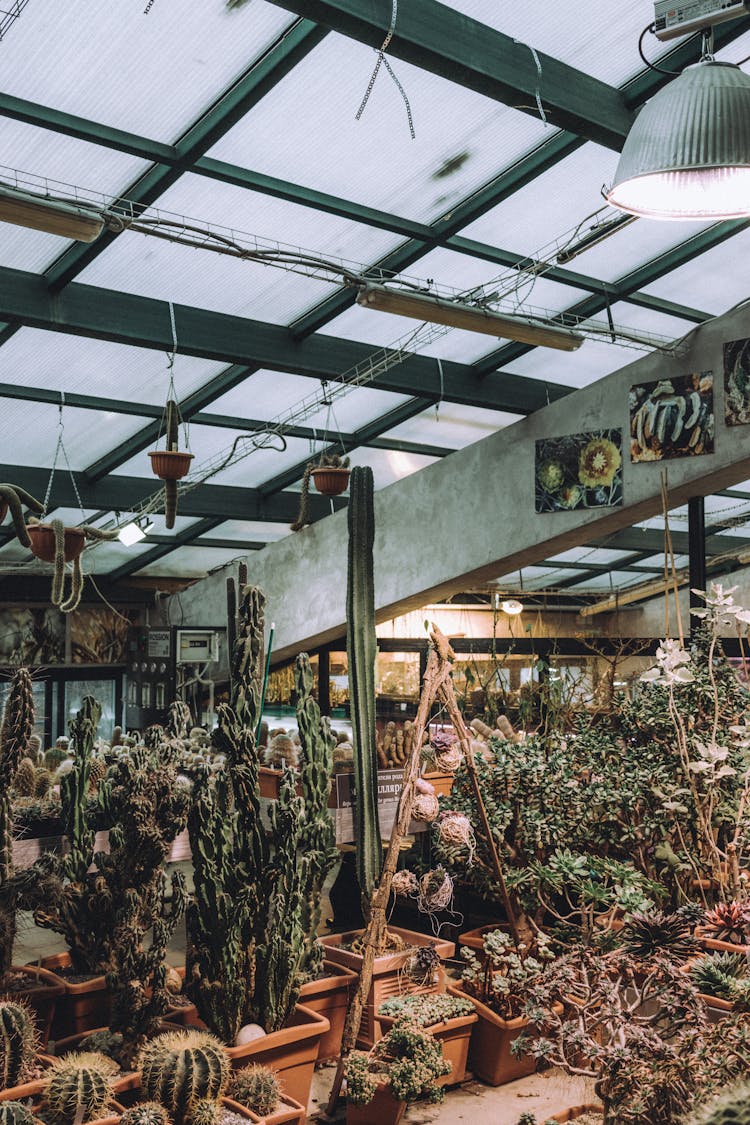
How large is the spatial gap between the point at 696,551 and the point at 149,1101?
555 cm

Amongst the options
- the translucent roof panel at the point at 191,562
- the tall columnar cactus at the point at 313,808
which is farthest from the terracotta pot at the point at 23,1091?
the translucent roof panel at the point at 191,562

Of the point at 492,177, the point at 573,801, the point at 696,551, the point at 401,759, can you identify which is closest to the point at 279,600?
the point at 401,759

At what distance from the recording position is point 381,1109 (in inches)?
132

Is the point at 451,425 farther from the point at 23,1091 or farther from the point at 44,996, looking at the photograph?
the point at 23,1091

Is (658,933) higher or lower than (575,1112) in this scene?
higher

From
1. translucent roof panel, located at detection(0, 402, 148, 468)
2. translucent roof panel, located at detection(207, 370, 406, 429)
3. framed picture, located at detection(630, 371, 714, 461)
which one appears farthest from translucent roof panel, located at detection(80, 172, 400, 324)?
framed picture, located at detection(630, 371, 714, 461)

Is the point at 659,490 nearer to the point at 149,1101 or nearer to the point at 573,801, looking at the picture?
the point at 573,801

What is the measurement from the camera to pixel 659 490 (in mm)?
7141

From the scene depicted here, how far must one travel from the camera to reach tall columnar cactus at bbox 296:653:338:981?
3770 millimetres

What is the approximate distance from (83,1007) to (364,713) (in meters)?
1.48

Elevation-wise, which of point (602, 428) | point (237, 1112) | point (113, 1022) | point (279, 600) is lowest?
point (237, 1112)

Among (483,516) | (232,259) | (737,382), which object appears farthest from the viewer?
(483,516)

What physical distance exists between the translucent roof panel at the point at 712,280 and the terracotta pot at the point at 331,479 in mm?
2387

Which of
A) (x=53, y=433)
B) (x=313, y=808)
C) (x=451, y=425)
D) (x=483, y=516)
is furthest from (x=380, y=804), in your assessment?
(x=451, y=425)
